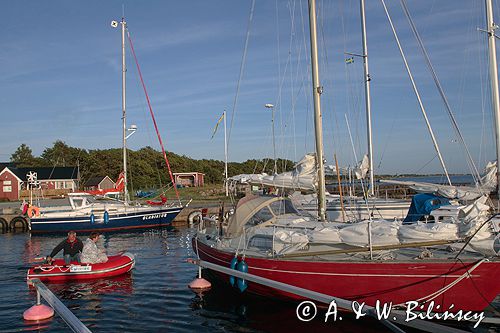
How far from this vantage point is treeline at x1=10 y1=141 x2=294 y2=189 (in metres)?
81.4

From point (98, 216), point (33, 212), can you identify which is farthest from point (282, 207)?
point (33, 212)

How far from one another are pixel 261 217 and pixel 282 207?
886mm

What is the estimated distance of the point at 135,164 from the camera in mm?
82812

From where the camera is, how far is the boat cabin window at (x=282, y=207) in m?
14.7

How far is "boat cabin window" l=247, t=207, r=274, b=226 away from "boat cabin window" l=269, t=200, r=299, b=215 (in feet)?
0.78

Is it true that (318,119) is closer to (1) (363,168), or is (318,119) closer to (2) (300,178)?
(2) (300,178)

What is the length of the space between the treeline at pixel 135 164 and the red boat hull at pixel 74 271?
168ft

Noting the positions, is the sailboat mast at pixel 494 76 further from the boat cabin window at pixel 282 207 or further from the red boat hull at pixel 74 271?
the red boat hull at pixel 74 271

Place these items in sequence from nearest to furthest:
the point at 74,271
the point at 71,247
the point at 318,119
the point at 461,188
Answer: the point at 461,188 < the point at 318,119 < the point at 74,271 < the point at 71,247

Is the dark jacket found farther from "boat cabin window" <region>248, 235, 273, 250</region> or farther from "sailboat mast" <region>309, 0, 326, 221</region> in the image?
"sailboat mast" <region>309, 0, 326, 221</region>

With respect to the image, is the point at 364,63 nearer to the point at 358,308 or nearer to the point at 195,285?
the point at 195,285

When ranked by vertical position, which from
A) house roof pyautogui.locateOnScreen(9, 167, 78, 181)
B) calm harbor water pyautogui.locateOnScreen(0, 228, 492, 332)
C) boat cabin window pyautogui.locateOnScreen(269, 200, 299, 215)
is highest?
house roof pyautogui.locateOnScreen(9, 167, 78, 181)

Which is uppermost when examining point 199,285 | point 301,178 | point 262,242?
point 301,178

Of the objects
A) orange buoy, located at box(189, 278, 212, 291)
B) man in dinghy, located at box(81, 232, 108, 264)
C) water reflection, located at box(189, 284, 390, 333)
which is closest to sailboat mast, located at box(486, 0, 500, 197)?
water reflection, located at box(189, 284, 390, 333)
